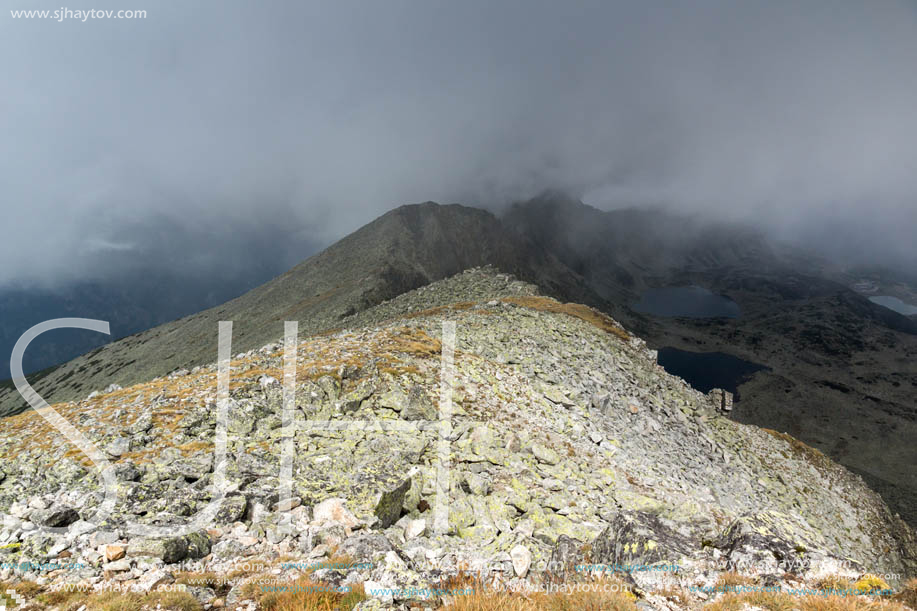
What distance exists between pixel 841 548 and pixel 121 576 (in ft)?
137

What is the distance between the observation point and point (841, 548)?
2808 cm

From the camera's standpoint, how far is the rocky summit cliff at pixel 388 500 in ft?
24.3

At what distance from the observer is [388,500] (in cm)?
1120

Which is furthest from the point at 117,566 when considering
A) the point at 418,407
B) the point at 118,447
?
the point at 418,407

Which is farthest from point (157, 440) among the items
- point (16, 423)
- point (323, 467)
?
point (16, 423)

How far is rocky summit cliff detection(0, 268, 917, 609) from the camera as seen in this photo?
7418 millimetres

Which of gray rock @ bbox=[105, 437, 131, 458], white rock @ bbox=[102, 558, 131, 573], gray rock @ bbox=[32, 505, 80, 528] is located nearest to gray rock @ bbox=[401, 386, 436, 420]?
gray rock @ bbox=[105, 437, 131, 458]

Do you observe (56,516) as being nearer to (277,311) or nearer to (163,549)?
(163,549)

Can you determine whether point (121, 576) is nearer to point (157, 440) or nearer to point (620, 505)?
point (157, 440)

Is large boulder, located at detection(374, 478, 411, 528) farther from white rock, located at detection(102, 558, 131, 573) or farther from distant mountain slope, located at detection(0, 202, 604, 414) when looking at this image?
distant mountain slope, located at detection(0, 202, 604, 414)

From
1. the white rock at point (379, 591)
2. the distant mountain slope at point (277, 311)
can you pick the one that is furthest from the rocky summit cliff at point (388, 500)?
the distant mountain slope at point (277, 311)

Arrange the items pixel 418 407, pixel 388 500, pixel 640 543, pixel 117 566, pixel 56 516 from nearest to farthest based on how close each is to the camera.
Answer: pixel 117 566 < pixel 56 516 < pixel 640 543 < pixel 388 500 < pixel 418 407

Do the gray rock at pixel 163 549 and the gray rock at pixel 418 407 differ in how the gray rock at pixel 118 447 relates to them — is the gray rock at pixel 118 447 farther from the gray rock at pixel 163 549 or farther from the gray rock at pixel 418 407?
the gray rock at pixel 418 407

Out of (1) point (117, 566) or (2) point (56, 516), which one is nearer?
(1) point (117, 566)
